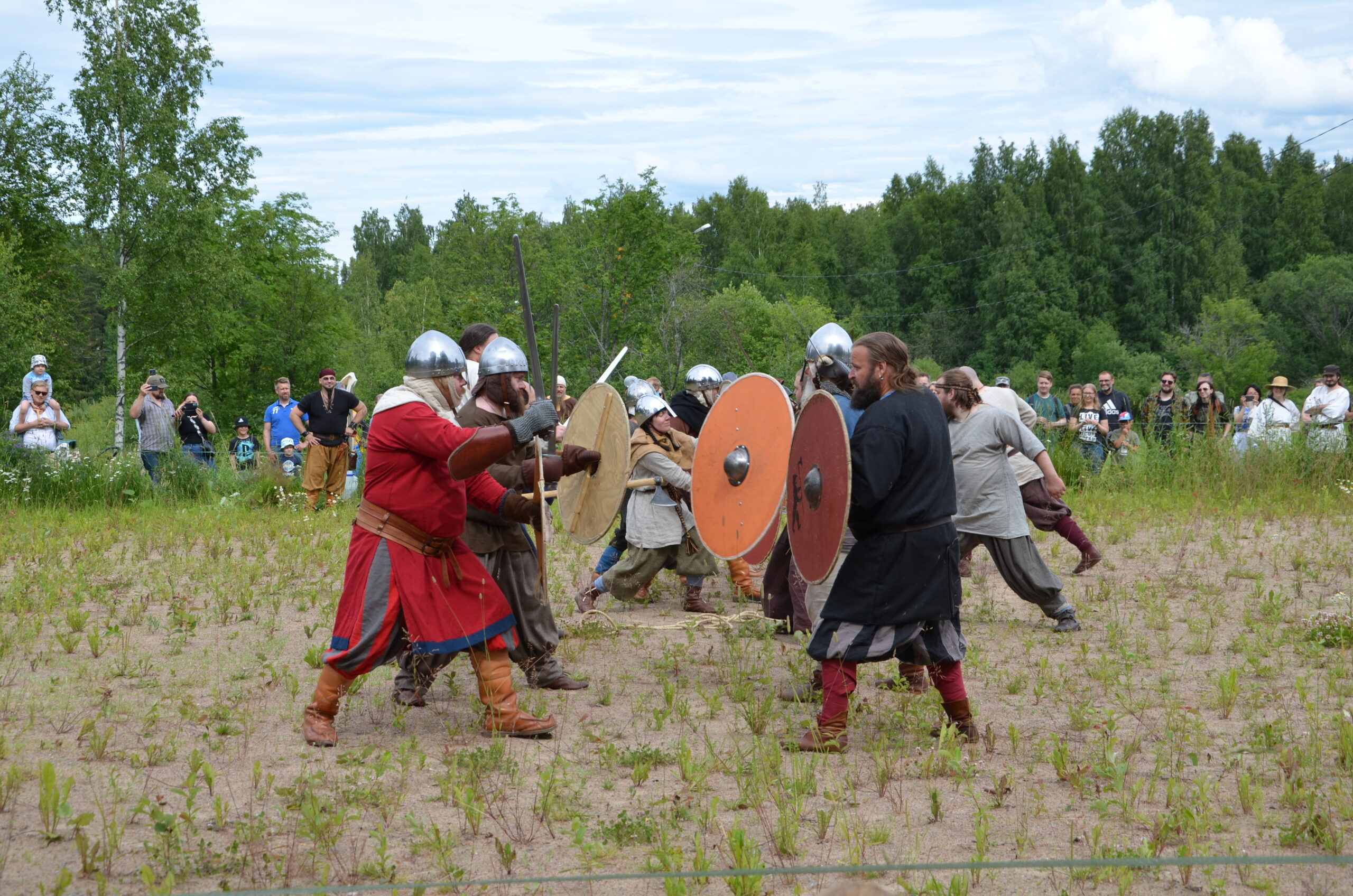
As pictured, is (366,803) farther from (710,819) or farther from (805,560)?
(805,560)

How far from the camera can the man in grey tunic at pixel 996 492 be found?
21.5ft

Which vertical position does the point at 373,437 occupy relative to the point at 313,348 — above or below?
below

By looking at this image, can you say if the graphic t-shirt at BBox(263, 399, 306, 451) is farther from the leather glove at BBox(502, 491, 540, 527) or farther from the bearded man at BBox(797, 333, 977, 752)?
the bearded man at BBox(797, 333, 977, 752)

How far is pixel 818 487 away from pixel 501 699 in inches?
59.4

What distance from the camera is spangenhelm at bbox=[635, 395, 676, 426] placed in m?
7.21

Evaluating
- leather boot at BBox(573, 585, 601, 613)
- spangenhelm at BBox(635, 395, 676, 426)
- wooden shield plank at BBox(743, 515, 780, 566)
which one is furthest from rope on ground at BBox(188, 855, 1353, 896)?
spangenhelm at BBox(635, 395, 676, 426)

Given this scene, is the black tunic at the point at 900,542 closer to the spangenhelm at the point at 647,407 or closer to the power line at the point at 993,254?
A: the spangenhelm at the point at 647,407

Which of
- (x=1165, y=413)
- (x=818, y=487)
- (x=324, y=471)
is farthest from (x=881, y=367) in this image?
(x=1165, y=413)

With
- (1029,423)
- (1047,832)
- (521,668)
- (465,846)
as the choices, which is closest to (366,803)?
(465,846)

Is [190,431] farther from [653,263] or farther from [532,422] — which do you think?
[653,263]

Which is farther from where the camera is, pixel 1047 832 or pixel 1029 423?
pixel 1029 423

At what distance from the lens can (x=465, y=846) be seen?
139 inches

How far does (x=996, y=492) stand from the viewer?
662 cm

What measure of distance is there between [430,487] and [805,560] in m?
1.48
